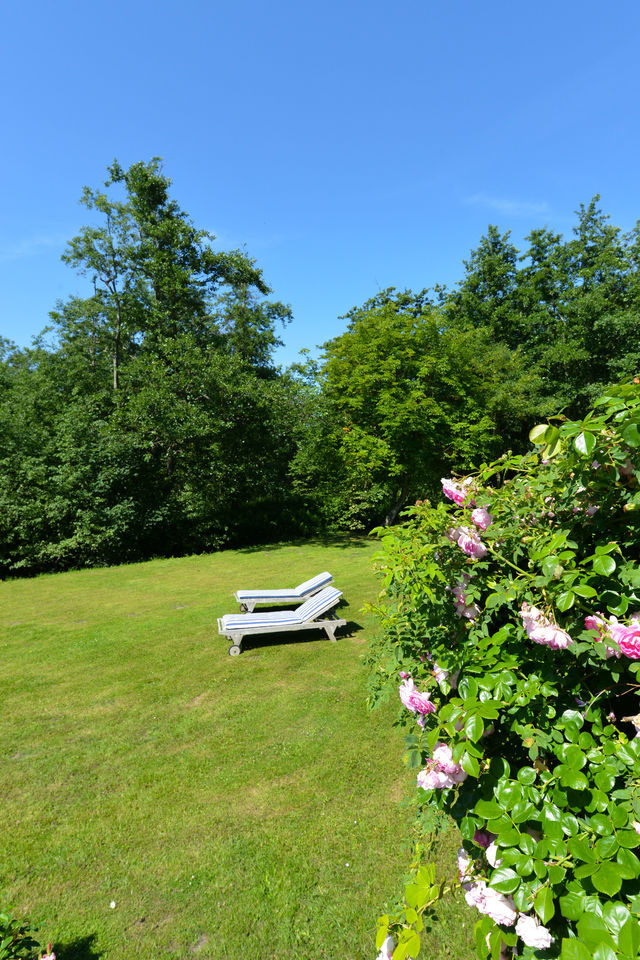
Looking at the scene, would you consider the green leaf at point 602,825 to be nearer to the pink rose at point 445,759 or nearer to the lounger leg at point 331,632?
the pink rose at point 445,759

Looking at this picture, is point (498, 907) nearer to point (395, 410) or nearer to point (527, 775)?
point (527, 775)

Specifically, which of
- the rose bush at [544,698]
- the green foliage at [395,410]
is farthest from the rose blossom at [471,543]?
the green foliage at [395,410]

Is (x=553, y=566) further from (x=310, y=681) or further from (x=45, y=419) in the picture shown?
(x=45, y=419)

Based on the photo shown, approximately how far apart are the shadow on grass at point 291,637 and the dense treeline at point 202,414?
5.61 m

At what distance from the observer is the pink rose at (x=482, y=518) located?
177 centimetres

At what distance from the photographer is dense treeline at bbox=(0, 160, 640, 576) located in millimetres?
13086

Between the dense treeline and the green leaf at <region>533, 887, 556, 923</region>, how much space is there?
397 inches

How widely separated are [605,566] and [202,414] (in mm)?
13664

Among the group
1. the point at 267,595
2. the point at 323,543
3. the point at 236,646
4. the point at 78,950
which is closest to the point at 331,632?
the point at 236,646

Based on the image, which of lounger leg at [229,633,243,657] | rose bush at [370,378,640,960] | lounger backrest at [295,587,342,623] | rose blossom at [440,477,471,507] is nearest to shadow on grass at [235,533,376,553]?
lounger backrest at [295,587,342,623]

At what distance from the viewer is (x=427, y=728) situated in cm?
180

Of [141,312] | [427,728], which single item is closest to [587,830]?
[427,728]

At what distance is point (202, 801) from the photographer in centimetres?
320

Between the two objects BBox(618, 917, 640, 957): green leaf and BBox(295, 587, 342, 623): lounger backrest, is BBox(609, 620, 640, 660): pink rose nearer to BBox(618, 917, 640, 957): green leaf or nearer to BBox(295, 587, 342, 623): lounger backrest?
BBox(618, 917, 640, 957): green leaf
